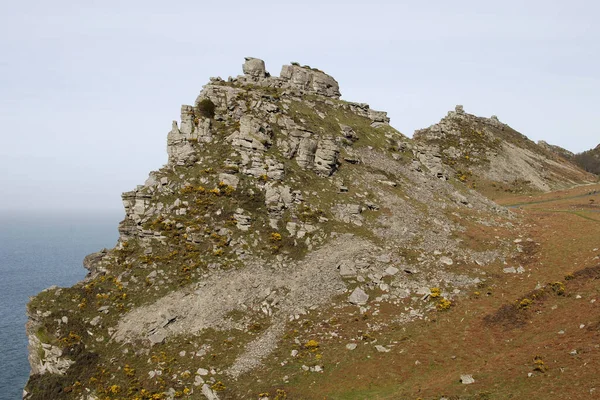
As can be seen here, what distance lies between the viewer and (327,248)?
51250 mm

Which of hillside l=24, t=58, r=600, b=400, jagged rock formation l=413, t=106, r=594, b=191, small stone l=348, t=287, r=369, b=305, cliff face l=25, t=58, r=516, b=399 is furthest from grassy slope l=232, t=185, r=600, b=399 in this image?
jagged rock formation l=413, t=106, r=594, b=191

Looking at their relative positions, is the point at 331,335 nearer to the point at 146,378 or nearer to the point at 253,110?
the point at 146,378

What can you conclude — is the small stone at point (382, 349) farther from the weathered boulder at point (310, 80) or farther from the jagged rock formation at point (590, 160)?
the jagged rock formation at point (590, 160)

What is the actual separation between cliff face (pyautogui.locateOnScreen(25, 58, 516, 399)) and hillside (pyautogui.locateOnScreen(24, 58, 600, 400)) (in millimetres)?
190

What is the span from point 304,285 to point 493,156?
100347 millimetres

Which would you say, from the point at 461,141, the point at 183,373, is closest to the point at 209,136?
the point at 183,373

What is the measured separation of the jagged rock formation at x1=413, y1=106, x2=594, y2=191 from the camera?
381ft

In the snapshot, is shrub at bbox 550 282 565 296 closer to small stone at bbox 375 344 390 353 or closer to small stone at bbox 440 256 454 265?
small stone at bbox 440 256 454 265

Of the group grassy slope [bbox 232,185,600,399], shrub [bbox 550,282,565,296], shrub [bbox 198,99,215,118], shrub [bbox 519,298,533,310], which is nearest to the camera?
grassy slope [bbox 232,185,600,399]

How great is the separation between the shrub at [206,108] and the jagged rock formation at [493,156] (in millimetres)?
62726

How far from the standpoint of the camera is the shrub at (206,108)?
2489 inches

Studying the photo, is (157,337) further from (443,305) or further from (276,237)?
(443,305)

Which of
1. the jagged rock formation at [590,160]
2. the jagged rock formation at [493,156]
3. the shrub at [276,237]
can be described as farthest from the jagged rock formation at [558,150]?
the shrub at [276,237]

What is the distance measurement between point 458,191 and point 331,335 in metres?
43.5
